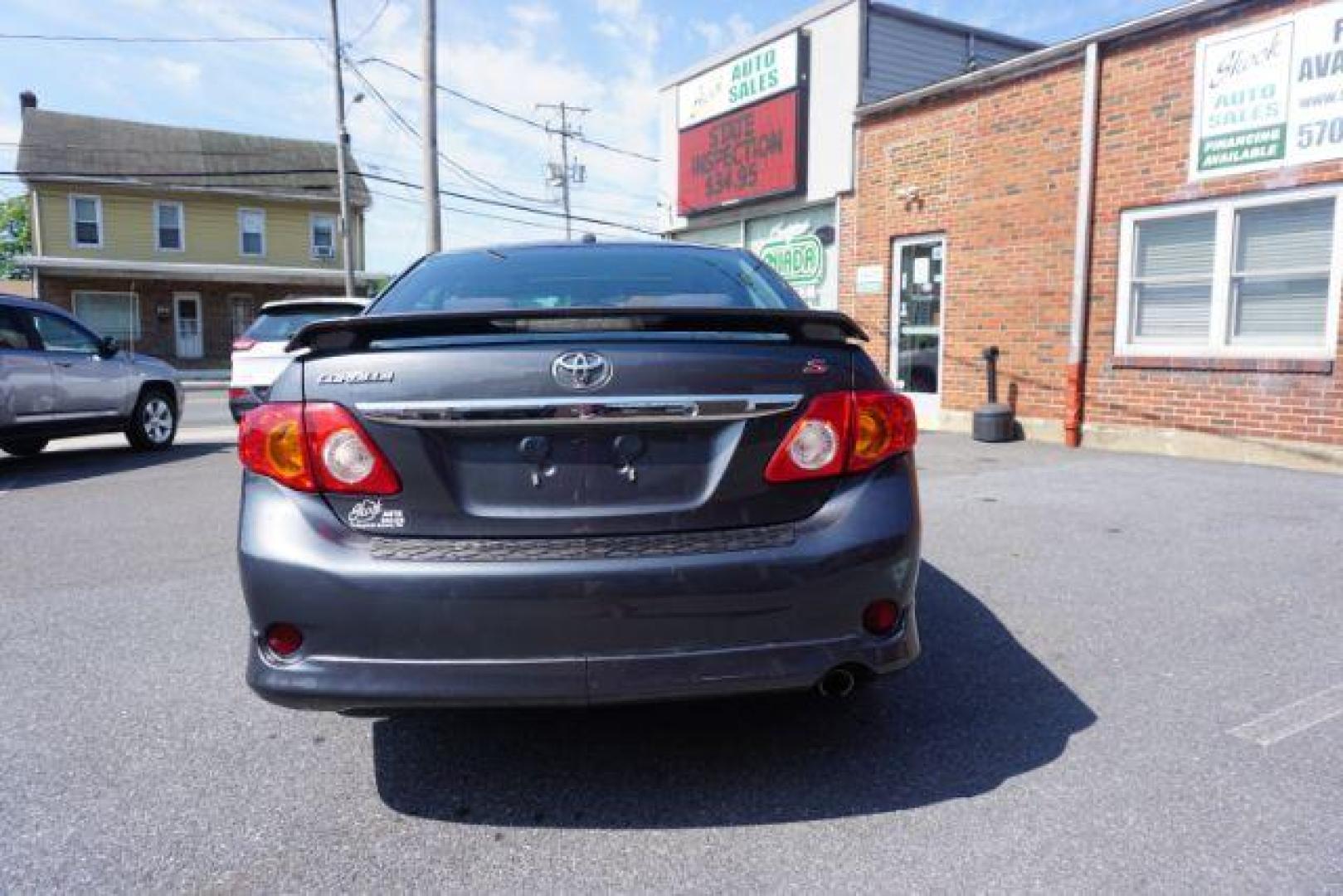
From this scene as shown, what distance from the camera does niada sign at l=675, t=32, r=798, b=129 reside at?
13703 mm

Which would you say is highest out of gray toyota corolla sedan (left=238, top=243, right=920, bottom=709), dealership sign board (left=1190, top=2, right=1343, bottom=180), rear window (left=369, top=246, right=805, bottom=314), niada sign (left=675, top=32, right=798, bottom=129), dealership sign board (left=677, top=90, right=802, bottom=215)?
niada sign (left=675, top=32, right=798, bottom=129)

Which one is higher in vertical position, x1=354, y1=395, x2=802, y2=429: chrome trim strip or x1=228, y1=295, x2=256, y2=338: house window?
x1=228, y1=295, x2=256, y2=338: house window

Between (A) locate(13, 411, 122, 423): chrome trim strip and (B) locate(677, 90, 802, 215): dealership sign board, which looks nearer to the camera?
(A) locate(13, 411, 122, 423): chrome trim strip

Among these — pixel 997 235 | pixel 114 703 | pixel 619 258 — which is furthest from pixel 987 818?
pixel 997 235

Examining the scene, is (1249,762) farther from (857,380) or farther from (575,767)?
(575,767)

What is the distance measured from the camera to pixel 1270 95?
7.98 meters

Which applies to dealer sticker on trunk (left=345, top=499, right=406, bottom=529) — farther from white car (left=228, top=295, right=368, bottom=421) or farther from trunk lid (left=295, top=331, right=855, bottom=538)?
white car (left=228, top=295, right=368, bottom=421)

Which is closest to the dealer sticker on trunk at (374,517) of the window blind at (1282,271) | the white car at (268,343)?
the white car at (268,343)

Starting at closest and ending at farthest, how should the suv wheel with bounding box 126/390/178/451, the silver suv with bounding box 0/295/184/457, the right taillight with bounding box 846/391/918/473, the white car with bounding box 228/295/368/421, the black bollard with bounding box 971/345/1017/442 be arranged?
the right taillight with bounding box 846/391/918/473, the silver suv with bounding box 0/295/184/457, the white car with bounding box 228/295/368/421, the black bollard with bounding box 971/345/1017/442, the suv wheel with bounding box 126/390/178/451

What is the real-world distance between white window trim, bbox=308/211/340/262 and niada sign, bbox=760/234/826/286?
22007 mm

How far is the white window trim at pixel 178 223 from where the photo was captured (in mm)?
29484

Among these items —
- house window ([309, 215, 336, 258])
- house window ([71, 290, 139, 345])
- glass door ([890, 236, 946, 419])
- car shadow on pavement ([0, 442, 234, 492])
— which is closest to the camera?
car shadow on pavement ([0, 442, 234, 492])

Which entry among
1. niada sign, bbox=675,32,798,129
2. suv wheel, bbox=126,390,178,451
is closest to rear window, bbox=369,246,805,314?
suv wheel, bbox=126,390,178,451

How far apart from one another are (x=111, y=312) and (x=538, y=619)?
32.1 m
